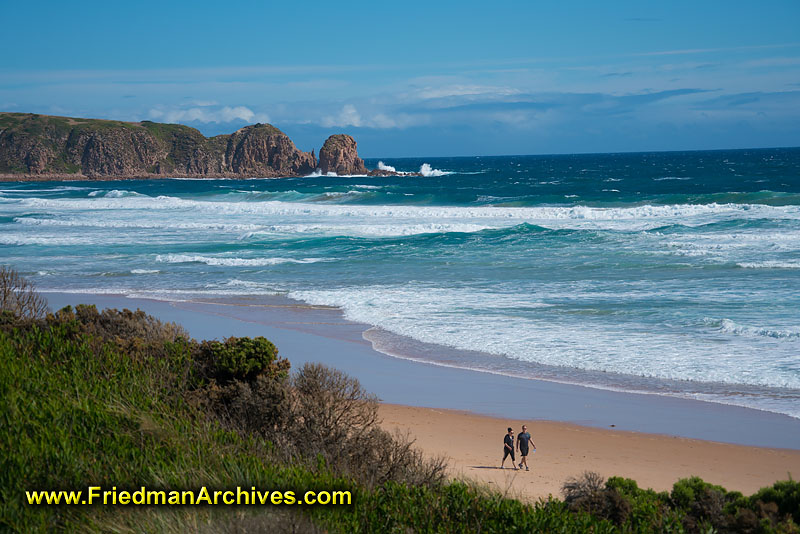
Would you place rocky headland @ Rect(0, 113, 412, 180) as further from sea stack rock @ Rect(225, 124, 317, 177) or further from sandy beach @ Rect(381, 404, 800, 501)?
sandy beach @ Rect(381, 404, 800, 501)

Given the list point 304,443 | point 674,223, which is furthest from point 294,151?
point 304,443

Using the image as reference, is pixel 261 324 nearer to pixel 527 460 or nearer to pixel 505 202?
pixel 527 460

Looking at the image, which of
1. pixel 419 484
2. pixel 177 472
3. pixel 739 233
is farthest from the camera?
pixel 739 233

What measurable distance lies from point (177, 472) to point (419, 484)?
1704 millimetres

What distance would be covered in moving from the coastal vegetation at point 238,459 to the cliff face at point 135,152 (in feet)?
410

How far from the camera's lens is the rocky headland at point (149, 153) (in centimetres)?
12700

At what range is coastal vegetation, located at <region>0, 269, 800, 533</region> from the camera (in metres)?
4.06

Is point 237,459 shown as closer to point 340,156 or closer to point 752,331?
point 752,331

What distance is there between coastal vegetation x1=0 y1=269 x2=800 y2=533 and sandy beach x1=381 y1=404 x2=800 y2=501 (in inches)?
72.1

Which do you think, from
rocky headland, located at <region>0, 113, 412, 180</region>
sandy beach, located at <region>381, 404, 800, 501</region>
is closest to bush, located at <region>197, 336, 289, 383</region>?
sandy beach, located at <region>381, 404, 800, 501</region>

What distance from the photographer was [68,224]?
41781mm

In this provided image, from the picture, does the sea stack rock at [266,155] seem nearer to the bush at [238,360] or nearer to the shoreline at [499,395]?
the shoreline at [499,395]

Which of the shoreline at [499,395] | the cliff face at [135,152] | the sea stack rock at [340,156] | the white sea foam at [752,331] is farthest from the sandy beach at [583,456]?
the cliff face at [135,152]

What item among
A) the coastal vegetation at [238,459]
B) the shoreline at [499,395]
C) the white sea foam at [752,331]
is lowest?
the shoreline at [499,395]
